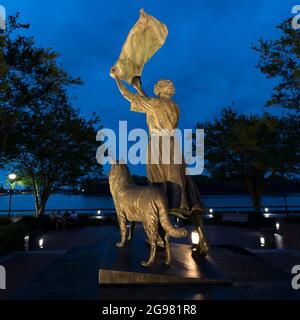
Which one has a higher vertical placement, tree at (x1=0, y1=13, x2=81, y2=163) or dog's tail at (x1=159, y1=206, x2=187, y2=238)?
tree at (x1=0, y1=13, x2=81, y2=163)

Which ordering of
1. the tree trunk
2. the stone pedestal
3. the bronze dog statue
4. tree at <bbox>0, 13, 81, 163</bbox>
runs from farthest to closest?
the tree trunk, tree at <bbox>0, 13, 81, 163</bbox>, the bronze dog statue, the stone pedestal

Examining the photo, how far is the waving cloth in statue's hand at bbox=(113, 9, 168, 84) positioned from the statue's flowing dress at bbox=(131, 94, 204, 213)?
1.76 ft

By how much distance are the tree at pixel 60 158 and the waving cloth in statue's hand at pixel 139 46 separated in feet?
37.7

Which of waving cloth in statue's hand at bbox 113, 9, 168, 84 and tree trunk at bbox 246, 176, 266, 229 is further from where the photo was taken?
tree trunk at bbox 246, 176, 266, 229

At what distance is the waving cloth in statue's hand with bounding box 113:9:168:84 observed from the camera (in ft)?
17.0

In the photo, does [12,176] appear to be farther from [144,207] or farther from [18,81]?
[144,207]

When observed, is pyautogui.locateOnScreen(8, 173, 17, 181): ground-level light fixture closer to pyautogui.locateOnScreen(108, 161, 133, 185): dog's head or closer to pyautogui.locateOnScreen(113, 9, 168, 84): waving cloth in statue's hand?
pyautogui.locateOnScreen(113, 9, 168, 84): waving cloth in statue's hand

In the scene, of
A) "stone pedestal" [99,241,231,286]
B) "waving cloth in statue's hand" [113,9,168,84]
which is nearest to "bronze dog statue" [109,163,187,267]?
"stone pedestal" [99,241,231,286]

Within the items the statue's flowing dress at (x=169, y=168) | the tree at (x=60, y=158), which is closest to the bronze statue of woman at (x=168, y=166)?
the statue's flowing dress at (x=169, y=168)

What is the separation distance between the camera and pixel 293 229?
1124 cm

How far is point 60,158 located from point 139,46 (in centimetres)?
1427

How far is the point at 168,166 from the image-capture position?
4.85m
